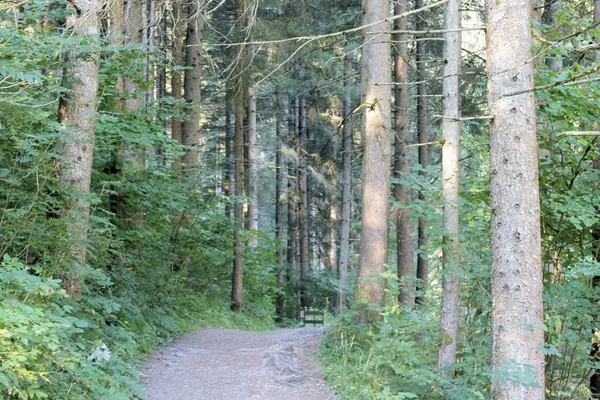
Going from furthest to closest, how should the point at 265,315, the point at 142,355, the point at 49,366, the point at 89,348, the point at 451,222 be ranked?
the point at 265,315 → the point at 142,355 → the point at 451,222 → the point at 89,348 → the point at 49,366

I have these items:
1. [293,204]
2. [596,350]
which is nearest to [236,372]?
[596,350]

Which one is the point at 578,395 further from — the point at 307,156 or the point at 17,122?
the point at 307,156

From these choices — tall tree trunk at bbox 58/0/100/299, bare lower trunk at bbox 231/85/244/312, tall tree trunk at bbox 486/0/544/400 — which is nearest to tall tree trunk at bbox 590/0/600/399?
tall tree trunk at bbox 486/0/544/400

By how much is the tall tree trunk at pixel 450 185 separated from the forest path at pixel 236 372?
1663 millimetres

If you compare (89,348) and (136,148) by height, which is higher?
(136,148)

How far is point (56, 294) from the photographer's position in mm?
6051

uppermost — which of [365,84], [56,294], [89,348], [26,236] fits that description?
[365,84]

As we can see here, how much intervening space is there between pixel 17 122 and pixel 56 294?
1744 mm

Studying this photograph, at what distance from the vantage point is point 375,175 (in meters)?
10.8

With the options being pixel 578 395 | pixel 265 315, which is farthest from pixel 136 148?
pixel 265 315

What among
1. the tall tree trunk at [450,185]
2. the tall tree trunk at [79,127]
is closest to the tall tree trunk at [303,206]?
the tall tree trunk at [450,185]

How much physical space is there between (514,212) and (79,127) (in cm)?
507

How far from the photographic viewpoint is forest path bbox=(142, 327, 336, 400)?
8.17 metres

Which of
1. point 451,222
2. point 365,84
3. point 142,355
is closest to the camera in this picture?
point 451,222
